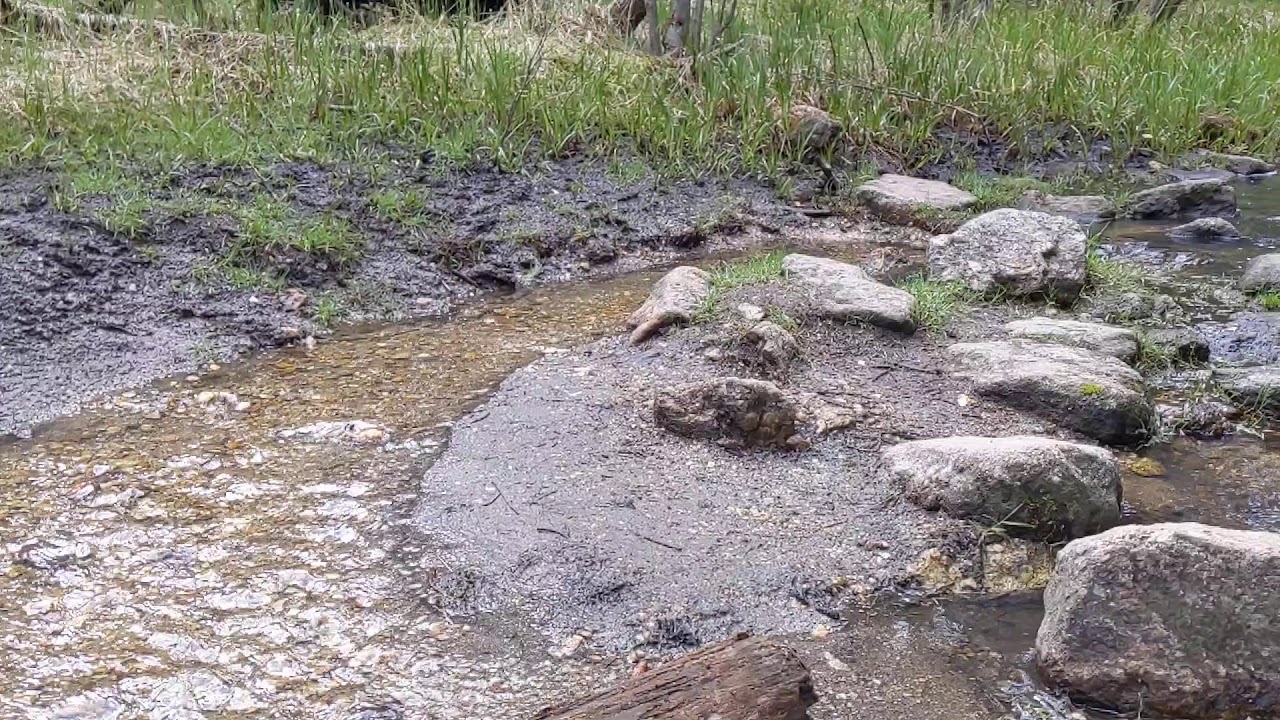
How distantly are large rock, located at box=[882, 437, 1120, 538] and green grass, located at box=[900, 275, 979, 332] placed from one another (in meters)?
1.39

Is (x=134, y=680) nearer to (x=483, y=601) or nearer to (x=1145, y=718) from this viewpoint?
(x=483, y=601)

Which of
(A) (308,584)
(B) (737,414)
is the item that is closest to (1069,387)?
(B) (737,414)

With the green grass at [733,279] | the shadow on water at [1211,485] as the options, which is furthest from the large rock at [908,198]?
the shadow on water at [1211,485]

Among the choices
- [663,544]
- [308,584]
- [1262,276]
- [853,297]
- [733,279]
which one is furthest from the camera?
[1262,276]

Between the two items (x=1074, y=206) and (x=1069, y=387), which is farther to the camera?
(x=1074, y=206)

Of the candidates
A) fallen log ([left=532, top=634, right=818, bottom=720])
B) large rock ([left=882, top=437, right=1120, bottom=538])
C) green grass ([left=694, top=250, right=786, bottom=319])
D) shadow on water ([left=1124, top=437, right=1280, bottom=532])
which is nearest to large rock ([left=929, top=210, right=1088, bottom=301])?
green grass ([left=694, top=250, right=786, bottom=319])

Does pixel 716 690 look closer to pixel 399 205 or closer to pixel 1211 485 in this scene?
pixel 1211 485

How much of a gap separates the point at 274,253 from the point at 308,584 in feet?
8.12

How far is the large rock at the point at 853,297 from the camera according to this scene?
13.8 feet

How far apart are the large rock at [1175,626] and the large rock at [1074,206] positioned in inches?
174

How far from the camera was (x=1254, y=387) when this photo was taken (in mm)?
3799

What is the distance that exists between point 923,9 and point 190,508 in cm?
766

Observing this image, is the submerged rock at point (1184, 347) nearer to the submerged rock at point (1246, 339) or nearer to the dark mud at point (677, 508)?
the submerged rock at point (1246, 339)

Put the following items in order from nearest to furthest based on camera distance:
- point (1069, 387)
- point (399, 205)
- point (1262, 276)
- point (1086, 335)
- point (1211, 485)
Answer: point (1211, 485), point (1069, 387), point (1086, 335), point (1262, 276), point (399, 205)
